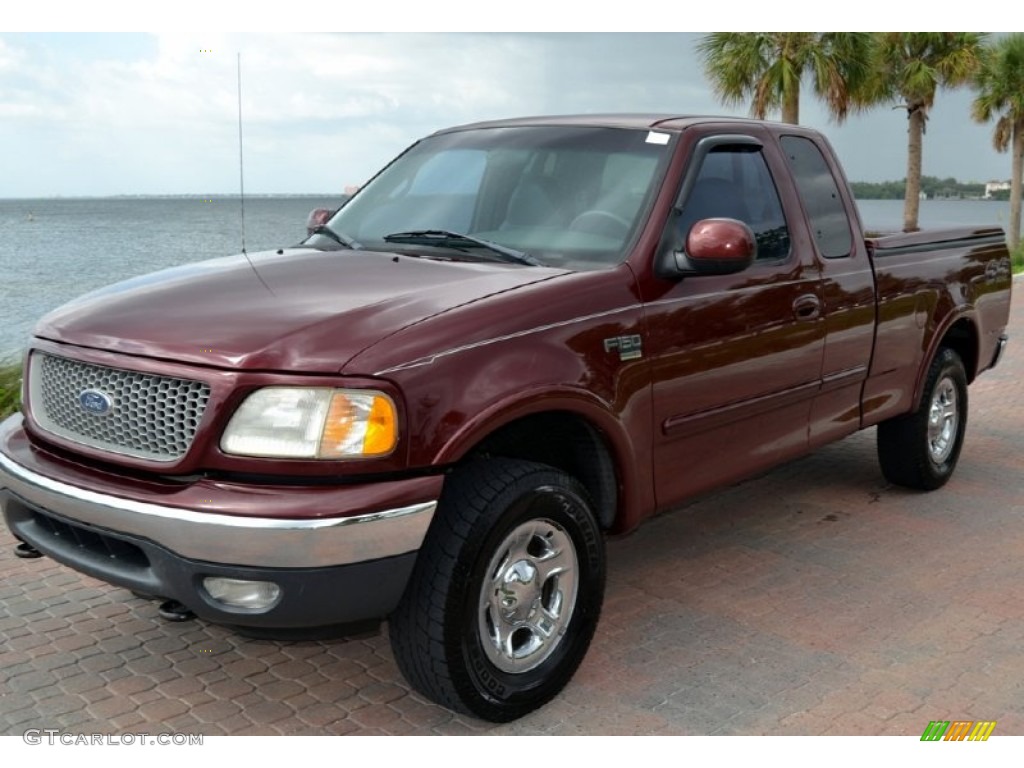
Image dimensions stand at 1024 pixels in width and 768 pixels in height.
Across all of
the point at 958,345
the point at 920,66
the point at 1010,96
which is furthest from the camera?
the point at 1010,96

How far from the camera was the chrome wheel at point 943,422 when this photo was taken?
657 centimetres

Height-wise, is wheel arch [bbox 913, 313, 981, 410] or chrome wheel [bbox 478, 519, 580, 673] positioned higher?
wheel arch [bbox 913, 313, 981, 410]

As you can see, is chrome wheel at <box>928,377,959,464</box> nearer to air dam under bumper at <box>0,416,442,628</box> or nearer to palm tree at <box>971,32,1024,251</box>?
air dam under bumper at <box>0,416,442,628</box>

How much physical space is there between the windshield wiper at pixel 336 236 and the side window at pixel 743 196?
54.8 inches

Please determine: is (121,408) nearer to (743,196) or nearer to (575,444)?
(575,444)

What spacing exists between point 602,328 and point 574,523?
0.68m

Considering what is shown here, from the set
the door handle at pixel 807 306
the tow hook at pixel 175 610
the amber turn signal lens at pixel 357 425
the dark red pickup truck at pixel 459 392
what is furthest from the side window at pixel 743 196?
the tow hook at pixel 175 610

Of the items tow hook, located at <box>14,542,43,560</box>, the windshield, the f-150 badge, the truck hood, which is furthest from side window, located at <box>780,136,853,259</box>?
tow hook, located at <box>14,542,43,560</box>

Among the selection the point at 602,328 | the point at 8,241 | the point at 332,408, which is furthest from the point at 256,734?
the point at 8,241

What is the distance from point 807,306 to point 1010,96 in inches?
1521

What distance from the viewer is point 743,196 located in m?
4.91

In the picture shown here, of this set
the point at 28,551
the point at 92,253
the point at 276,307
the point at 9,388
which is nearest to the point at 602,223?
the point at 276,307

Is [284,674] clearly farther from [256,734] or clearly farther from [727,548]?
[727,548]

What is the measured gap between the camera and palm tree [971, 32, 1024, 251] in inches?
1505
